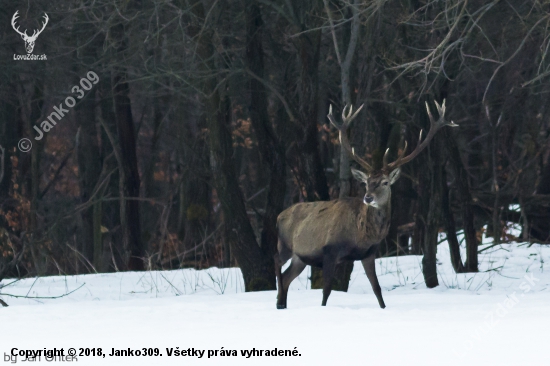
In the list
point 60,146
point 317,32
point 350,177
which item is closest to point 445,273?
point 350,177

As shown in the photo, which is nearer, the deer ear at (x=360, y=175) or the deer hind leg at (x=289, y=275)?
the deer ear at (x=360, y=175)

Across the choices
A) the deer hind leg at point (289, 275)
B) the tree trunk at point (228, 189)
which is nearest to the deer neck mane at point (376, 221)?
the deer hind leg at point (289, 275)

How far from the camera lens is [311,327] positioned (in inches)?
358

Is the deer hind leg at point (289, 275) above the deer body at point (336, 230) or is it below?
below

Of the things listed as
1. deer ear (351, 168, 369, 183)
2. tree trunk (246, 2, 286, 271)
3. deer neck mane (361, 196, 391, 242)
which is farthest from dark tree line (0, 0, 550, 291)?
deer neck mane (361, 196, 391, 242)

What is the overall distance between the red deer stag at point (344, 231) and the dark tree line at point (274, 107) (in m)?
1.62

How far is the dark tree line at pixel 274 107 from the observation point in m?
13.5

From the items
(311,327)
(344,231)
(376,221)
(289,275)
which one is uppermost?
(376,221)

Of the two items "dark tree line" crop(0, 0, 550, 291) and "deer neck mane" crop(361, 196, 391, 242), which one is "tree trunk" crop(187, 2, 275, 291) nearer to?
"dark tree line" crop(0, 0, 550, 291)

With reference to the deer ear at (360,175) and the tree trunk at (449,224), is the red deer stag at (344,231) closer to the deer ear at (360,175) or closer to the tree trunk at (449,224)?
the deer ear at (360,175)

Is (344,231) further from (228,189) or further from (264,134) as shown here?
(264,134)

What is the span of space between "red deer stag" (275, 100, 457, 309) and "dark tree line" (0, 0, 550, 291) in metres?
1.62

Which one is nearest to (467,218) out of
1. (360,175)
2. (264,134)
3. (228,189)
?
(264,134)

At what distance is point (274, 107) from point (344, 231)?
476 inches
